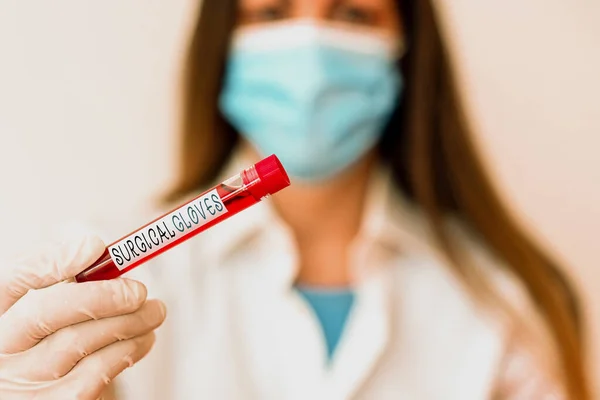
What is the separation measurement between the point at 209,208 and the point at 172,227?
0.04m

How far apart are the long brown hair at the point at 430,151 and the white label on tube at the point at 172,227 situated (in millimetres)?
462

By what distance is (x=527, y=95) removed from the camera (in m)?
1.15

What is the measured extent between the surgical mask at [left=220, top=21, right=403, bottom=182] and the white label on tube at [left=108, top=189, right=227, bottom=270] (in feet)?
1.22

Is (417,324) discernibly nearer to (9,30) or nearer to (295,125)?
(295,125)

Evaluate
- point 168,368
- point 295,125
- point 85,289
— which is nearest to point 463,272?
point 295,125

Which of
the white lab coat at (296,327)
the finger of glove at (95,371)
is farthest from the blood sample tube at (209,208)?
the white lab coat at (296,327)

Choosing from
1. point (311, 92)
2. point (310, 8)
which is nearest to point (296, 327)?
point (311, 92)

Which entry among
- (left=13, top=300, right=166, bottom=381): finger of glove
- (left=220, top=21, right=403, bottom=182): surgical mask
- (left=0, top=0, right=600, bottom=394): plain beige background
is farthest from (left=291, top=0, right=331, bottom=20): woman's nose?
(left=13, top=300, right=166, bottom=381): finger of glove

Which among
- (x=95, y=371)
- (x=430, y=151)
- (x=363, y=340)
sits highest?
(x=95, y=371)

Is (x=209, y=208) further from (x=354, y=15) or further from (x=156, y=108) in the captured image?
(x=156, y=108)

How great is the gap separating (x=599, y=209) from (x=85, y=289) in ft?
3.36

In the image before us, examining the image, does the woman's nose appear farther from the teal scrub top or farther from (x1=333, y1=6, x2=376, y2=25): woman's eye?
the teal scrub top

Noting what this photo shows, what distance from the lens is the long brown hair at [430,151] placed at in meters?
0.96

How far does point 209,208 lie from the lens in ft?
1.68
